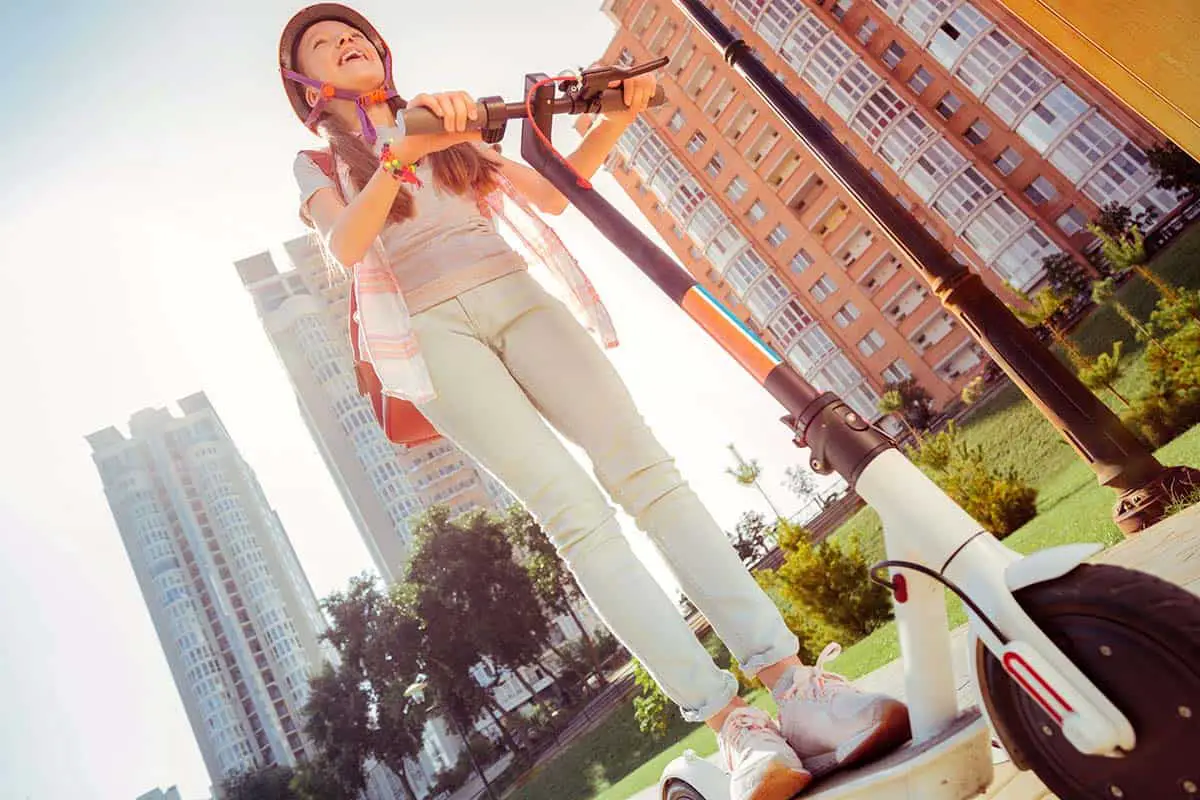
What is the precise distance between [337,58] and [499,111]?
93 cm

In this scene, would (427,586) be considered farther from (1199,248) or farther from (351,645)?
(1199,248)

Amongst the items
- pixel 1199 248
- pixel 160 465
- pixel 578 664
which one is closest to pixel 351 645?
pixel 578 664

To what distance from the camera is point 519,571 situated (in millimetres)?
31219

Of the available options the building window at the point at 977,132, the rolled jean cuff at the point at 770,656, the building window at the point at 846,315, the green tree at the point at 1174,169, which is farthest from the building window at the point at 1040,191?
the rolled jean cuff at the point at 770,656

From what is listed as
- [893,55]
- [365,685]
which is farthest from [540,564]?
[893,55]

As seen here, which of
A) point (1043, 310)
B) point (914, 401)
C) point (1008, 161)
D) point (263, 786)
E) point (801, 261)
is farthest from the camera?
point (263, 786)

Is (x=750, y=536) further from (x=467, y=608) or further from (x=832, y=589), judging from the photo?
(x=832, y=589)

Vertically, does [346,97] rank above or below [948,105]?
below

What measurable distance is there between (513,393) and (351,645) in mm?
32364

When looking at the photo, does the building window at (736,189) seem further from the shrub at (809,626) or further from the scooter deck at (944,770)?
the scooter deck at (944,770)

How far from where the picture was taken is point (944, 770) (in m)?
1.14

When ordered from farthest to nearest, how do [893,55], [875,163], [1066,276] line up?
[875,163] < [893,55] < [1066,276]

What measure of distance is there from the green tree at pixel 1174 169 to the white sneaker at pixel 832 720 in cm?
3570

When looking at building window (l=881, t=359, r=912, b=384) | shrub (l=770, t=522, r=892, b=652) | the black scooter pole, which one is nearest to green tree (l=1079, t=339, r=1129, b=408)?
shrub (l=770, t=522, r=892, b=652)
